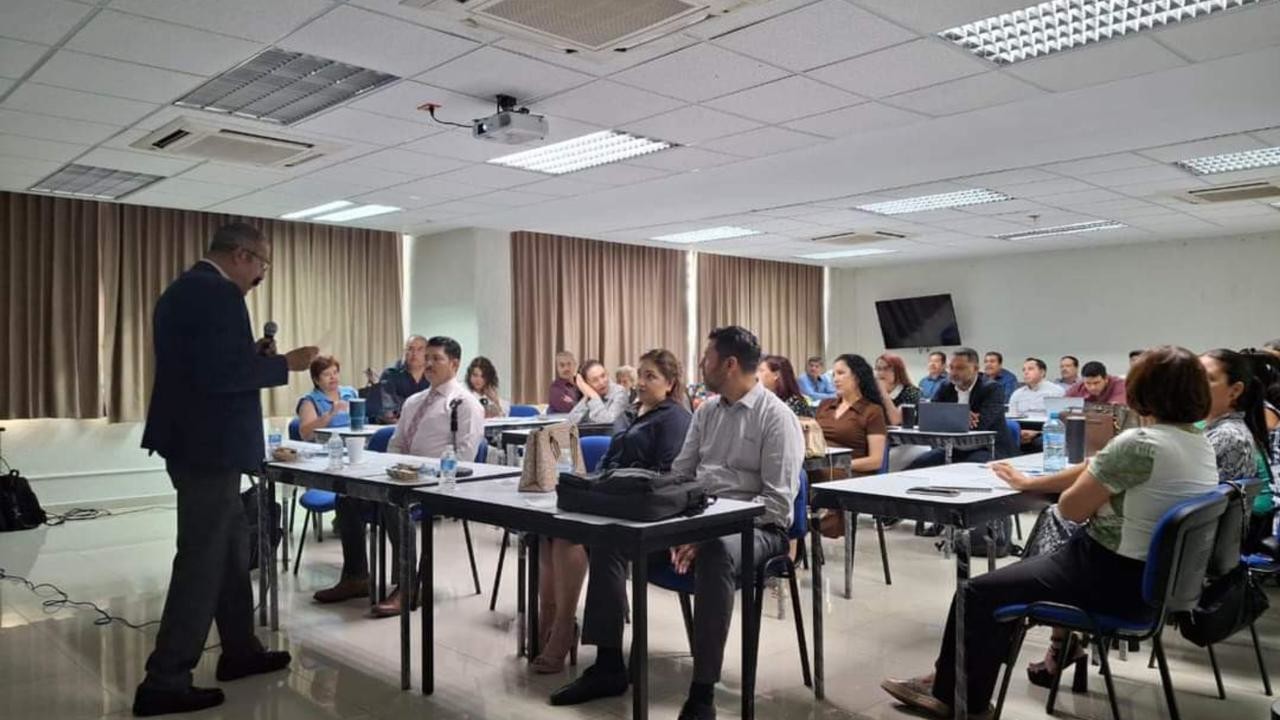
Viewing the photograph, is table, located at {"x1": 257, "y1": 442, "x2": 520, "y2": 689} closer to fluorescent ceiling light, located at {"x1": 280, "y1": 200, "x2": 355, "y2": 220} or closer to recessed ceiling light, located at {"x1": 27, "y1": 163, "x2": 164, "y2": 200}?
recessed ceiling light, located at {"x1": 27, "y1": 163, "x2": 164, "y2": 200}

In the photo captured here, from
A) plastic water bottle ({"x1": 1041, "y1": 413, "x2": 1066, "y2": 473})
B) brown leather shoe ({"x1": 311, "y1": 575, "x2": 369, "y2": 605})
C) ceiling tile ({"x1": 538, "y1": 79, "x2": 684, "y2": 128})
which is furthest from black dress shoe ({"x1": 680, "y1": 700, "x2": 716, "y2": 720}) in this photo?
ceiling tile ({"x1": 538, "y1": 79, "x2": 684, "y2": 128})

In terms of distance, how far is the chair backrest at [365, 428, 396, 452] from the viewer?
4.72 metres

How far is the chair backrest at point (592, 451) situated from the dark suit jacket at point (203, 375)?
1401 mm

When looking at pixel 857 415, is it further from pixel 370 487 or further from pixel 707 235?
pixel 707 235

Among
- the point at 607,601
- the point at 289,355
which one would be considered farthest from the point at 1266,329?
the point at 289,355

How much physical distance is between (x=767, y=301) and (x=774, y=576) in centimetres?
948

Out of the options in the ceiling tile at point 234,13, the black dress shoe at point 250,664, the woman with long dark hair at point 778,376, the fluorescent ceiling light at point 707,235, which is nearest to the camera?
the black dress shoe at point 250,664

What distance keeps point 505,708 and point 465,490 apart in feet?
2.37

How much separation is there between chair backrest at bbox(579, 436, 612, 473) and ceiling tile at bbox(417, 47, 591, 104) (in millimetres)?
1693

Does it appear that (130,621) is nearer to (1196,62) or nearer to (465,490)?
(465,490)

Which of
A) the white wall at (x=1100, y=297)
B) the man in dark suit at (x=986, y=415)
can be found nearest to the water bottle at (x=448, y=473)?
the man in dark suit at (x=986, y=415)

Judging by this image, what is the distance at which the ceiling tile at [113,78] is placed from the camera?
13.4 feet

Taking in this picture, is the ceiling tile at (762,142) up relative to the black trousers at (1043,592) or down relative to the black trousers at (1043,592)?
up

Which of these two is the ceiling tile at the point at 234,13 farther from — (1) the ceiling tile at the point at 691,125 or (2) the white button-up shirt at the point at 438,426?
(1) the ceiling tile at the point at 691,125
